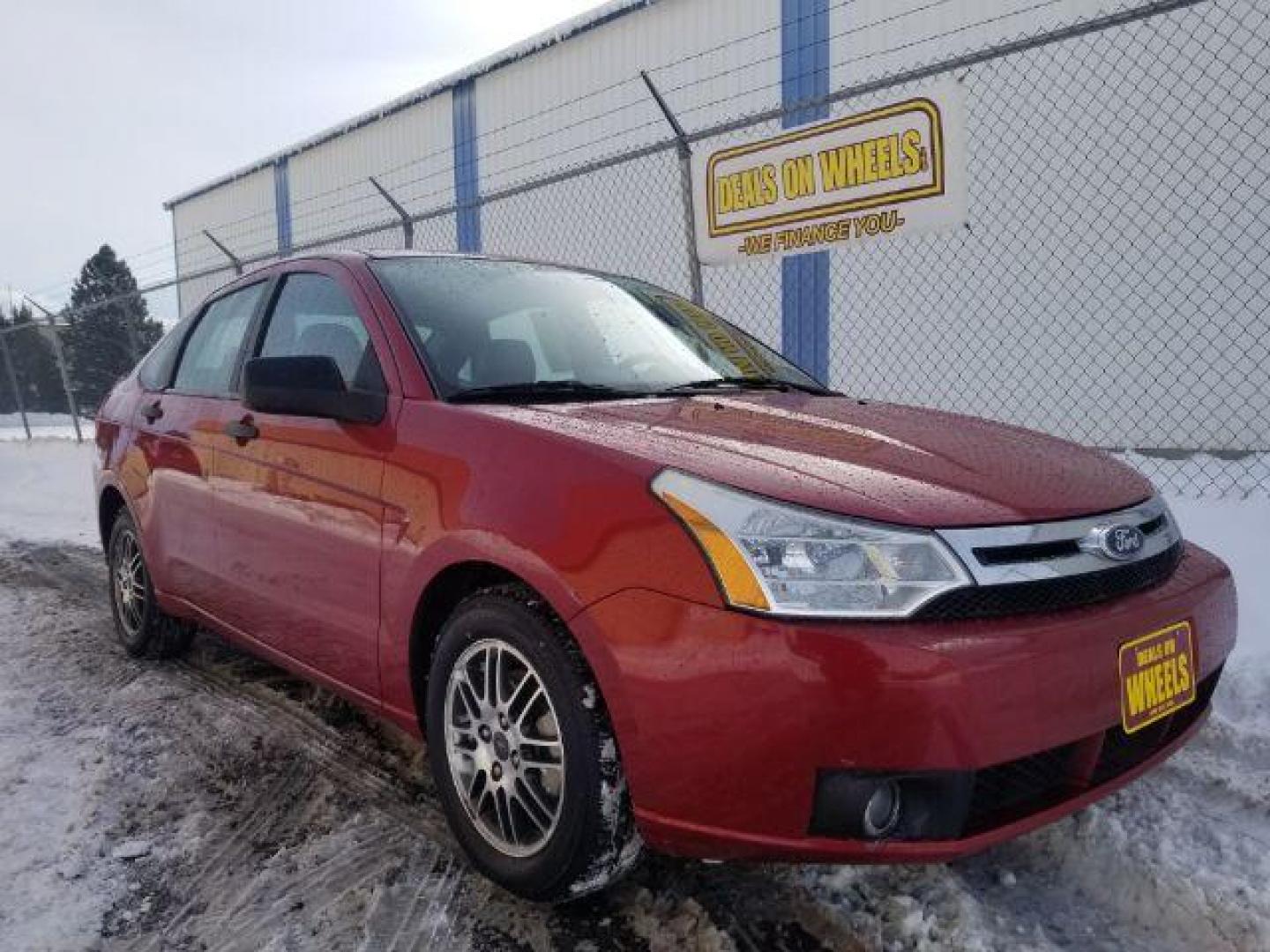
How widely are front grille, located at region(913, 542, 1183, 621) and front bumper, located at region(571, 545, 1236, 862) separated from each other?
0.02 m

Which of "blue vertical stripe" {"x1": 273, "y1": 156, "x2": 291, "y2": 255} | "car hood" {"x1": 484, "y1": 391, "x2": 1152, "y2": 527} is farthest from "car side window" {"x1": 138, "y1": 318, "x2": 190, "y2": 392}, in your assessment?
"blue vertical stripe" {"x1": 273, "y1": 156, "x2": 291, "y2": 255}

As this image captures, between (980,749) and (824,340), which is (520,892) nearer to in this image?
(980,749)

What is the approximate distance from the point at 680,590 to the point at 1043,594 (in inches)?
26.5

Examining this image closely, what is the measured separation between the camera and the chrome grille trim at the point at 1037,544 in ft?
5.64

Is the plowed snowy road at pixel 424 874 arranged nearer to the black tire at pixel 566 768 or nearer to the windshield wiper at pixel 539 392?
the black tire at pixel 566 768

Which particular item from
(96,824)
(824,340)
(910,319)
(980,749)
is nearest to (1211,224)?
(910,319)

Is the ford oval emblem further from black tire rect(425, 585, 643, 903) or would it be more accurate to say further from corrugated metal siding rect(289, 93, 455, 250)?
corrugated metal siding rect(289, 93, 455, 250)

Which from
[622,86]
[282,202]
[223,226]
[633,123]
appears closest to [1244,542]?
[633,123]

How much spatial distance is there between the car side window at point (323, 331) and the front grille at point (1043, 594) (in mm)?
1509

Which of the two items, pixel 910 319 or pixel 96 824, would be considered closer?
pixel 96 824

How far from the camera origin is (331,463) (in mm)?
2543

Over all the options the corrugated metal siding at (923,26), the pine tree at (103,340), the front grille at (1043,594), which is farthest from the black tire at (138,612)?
the pine tree at (103,340)

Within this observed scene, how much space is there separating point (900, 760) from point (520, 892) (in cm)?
91

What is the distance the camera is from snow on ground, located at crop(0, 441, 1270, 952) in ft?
6.50
